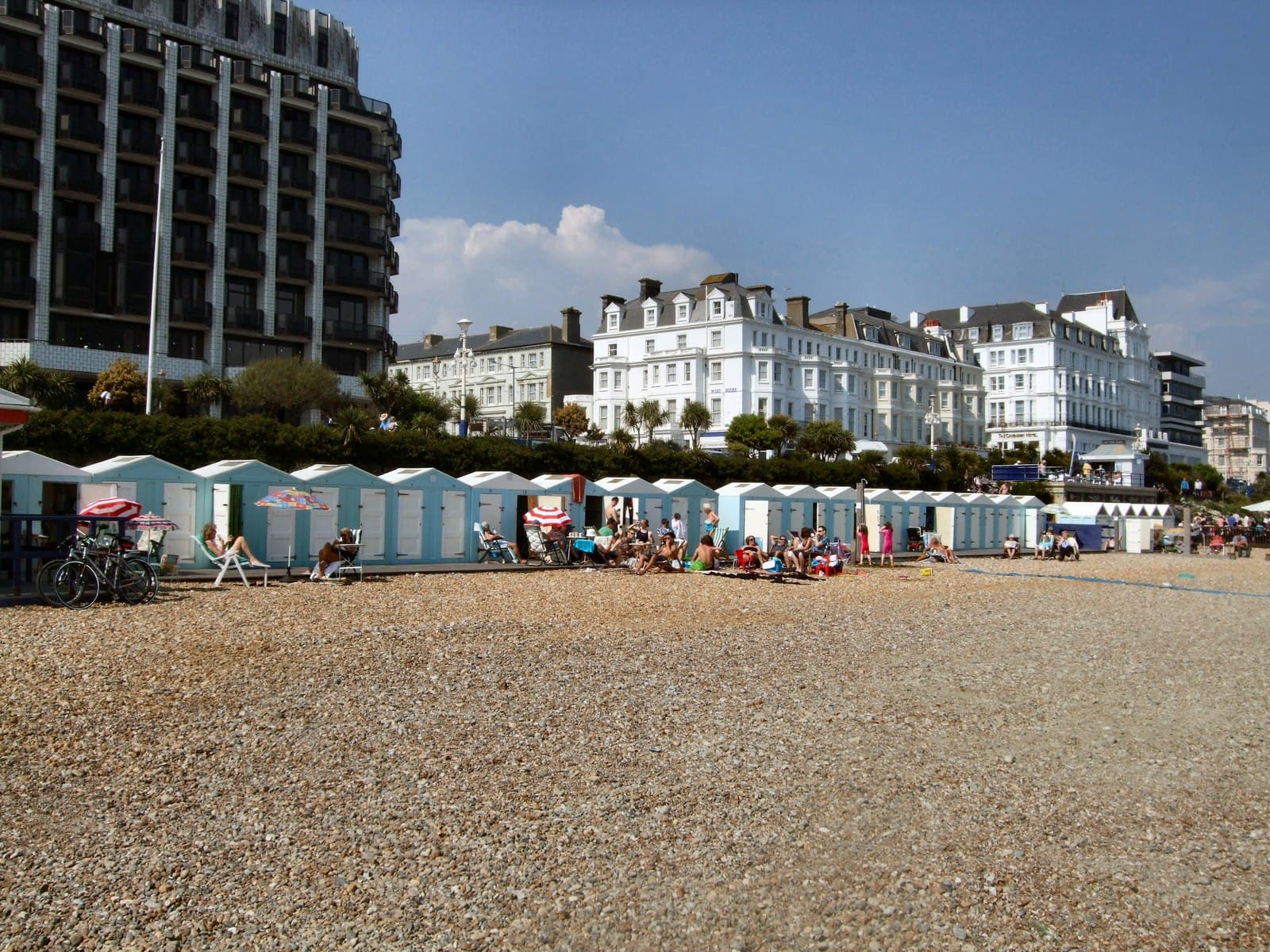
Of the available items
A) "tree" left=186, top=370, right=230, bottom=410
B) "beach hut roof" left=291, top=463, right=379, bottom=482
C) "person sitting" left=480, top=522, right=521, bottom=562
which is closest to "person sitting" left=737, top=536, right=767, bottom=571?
"person sitting" left=480, top=522, right=521, bottom=562

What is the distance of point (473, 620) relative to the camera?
48.9 feet

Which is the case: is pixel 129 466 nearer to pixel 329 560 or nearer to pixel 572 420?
pixel 329 560

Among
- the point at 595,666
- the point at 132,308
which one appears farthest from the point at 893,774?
the point at 132,308

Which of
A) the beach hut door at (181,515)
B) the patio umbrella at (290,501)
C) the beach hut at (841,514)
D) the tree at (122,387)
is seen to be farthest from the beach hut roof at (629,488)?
the tree at (122,387)

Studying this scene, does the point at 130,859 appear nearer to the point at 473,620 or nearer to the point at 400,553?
the point at 473,620

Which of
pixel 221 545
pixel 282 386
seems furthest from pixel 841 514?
pixel 282 386

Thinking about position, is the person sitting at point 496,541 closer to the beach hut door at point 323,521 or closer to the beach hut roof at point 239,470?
the beach hut door at point 323,521

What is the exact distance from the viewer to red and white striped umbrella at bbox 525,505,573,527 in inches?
996

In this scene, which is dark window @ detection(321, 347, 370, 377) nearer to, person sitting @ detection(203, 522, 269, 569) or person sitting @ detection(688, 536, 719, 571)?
person sitting @ detection(688, 536, 719, 571)

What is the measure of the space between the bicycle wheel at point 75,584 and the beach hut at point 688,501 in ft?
54.7

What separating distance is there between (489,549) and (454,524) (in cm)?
102

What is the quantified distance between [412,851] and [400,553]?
1839 centimetres

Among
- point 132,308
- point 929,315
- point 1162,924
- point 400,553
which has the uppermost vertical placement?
point 929,315

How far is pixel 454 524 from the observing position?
25219 mm
